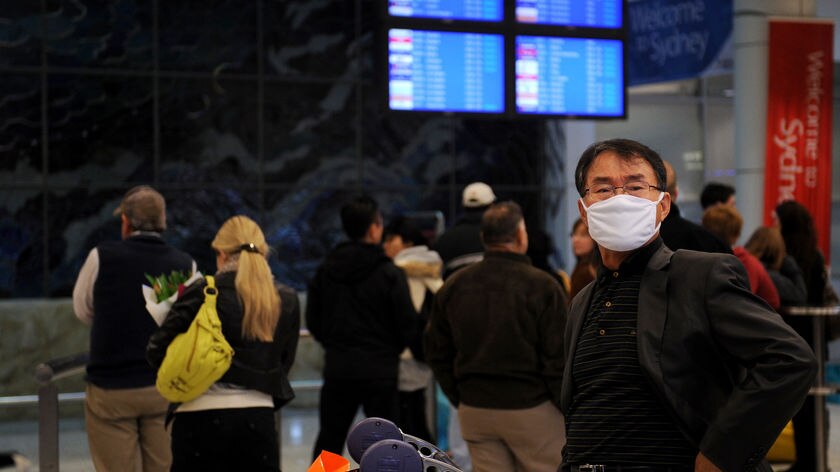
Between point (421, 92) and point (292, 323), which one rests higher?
point (421, 92)

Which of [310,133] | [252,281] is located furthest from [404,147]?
[252,281]

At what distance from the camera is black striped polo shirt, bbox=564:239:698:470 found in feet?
8.25

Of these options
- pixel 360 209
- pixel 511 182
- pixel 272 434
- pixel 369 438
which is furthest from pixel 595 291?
pixel 511 182

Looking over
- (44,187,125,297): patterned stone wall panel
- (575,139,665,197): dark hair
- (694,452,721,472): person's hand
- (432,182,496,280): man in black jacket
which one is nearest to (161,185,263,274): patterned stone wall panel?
(44,187,125,297): patterned stone wall panel

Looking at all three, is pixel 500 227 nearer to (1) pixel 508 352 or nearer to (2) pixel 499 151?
(1) pixel 508 352

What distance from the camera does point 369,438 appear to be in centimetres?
284

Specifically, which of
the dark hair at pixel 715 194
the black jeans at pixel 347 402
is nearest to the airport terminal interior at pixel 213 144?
the dark hair at pixel 715 194

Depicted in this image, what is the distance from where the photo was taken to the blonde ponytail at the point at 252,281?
4496 mm

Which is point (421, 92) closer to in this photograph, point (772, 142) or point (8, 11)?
point (772, 142)

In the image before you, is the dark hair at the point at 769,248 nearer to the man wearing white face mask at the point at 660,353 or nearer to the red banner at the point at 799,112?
the red banner at the point at 799,112

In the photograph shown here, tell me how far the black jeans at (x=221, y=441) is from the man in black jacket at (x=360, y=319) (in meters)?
1.57

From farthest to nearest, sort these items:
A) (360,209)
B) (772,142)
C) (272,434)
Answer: (772,142) → (360,209) → (272,434)

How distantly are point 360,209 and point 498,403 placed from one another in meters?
→ 1.61

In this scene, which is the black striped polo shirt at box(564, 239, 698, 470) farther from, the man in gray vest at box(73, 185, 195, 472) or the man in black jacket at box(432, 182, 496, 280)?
the man in black jacket at box(432, 182, 496, 280)
